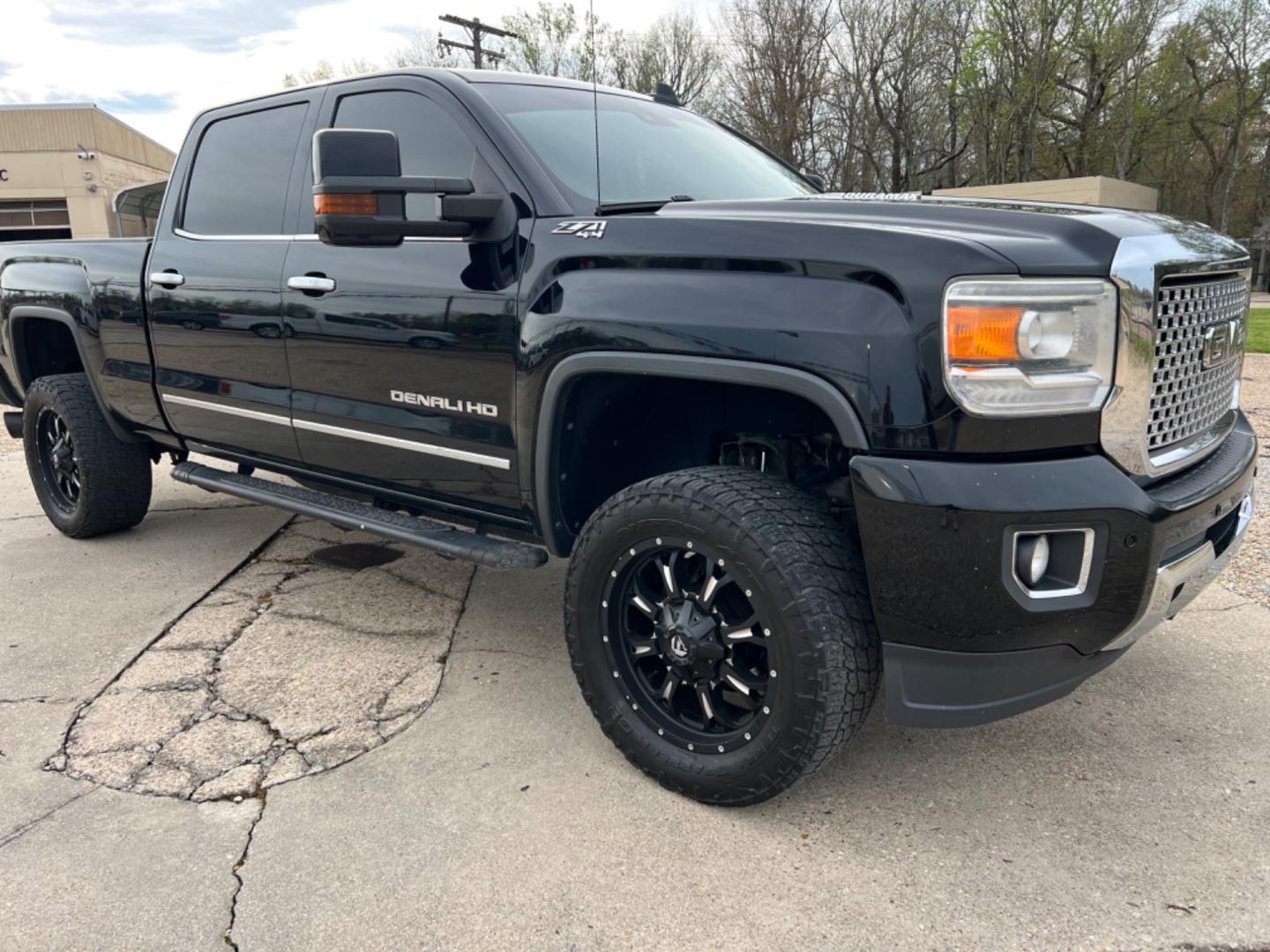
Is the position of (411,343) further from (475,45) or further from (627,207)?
(475,45)

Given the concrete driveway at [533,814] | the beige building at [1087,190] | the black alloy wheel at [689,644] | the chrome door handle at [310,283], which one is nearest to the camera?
the concrete driveway at [533,814]

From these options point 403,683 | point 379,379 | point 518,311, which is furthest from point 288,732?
point 518,311

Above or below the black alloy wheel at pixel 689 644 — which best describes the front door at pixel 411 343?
above

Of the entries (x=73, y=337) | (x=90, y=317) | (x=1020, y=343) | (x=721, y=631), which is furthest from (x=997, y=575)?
(x=73, y=337)

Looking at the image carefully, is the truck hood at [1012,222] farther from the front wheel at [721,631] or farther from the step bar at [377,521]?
the step bar at [377,521]

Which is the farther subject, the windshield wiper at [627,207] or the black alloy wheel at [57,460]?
the black alloy wheel at [57,460]

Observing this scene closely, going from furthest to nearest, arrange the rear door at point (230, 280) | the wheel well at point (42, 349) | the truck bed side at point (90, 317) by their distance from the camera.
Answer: the wheel well at point (42, 349) → the truck bed side at point (90, 317) → the rear door at point (230, 280)

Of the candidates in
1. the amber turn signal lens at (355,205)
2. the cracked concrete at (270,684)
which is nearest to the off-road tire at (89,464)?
the cracked concrete at (270,684)

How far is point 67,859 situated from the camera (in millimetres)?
2338

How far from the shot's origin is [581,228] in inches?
103

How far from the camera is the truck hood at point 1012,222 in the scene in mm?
2041

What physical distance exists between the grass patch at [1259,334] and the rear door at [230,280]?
9.53 meters

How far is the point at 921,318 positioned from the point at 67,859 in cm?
234

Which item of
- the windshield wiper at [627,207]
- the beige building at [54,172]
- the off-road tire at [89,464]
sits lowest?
the off-road tire at [89,464]
